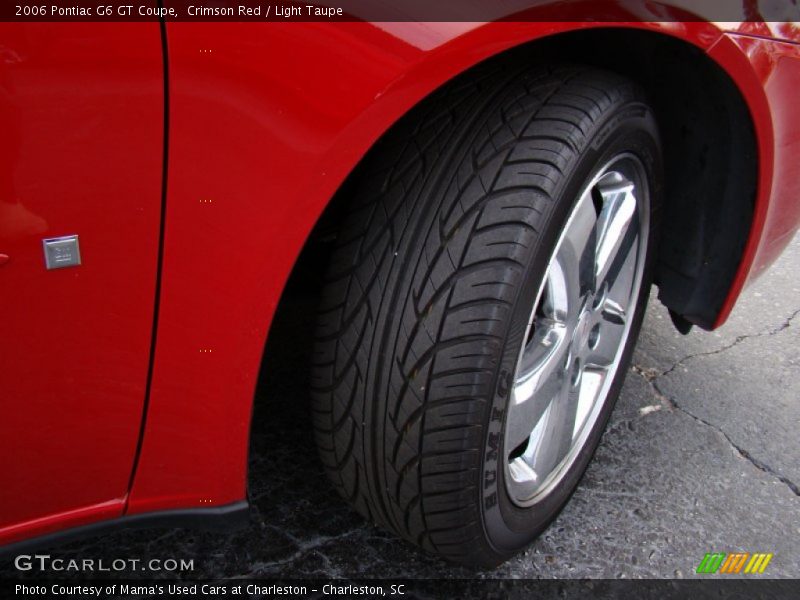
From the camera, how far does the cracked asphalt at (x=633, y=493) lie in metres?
1.76

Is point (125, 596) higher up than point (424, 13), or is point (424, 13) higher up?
point (424, 13)

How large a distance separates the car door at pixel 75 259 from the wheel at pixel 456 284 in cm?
39

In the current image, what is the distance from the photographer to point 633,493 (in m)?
2.06

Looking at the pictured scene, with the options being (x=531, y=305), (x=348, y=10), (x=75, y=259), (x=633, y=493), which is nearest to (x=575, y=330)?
(x=531, y=305)

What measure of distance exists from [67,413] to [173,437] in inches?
6.5

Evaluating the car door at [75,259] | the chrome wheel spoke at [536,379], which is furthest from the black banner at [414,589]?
the car door at [75,259]

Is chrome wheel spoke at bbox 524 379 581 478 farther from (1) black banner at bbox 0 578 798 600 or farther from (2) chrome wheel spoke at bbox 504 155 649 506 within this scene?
(1) black banner at bbox 0 578 798 600

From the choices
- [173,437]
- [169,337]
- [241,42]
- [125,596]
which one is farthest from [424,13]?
[125,596]

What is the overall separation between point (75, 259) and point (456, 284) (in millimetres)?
572

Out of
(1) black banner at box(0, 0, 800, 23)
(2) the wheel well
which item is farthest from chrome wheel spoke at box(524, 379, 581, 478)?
(1) black banner at box(0, 0, 800, 23)

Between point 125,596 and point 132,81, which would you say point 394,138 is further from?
point 125,596

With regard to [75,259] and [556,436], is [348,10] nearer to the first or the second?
[75,259]

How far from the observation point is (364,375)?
141 cm

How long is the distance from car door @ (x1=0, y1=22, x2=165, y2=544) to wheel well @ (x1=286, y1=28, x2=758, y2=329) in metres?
0.57
